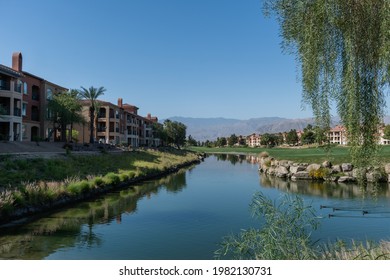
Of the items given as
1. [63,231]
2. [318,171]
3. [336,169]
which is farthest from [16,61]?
[336,169]

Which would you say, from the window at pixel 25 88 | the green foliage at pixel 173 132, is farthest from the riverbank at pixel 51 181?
the green foliage at pixel 173 132

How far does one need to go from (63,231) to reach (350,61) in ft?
53.3

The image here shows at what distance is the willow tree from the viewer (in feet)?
31.9

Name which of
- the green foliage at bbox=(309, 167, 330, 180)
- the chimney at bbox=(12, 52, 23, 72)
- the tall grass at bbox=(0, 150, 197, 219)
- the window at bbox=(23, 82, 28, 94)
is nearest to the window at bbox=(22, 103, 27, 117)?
→ the window at bbox=(23, 82, 28, 94)

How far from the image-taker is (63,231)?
19000 millimetres

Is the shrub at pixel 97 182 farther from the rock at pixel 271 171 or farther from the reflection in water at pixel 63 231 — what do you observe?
the rock at pixel 271 171

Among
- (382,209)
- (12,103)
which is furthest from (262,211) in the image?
(12,103)

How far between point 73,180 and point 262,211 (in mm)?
22378

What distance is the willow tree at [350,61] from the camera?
31.9 feet

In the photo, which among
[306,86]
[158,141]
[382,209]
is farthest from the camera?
[158,141]

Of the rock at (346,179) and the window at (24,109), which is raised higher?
the window at (24,109)

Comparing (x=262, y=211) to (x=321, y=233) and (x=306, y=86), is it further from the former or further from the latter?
(x=321, y=233)
